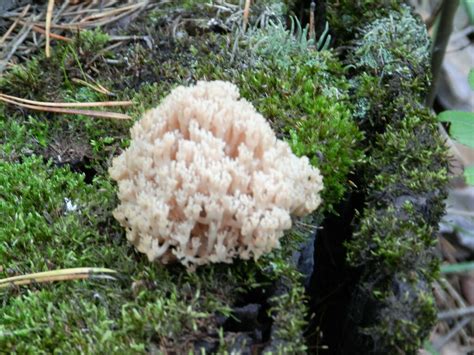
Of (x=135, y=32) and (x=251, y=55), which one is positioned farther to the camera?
(x=135, y=32)

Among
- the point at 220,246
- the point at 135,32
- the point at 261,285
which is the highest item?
the point at 135,32

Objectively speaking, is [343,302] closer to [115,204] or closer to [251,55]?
[115,204]

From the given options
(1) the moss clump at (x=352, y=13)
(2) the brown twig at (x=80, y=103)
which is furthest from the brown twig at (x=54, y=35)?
(1) the moss clump at (x=352, y=13)

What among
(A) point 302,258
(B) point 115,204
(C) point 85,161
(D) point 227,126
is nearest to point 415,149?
(A) point 302,258

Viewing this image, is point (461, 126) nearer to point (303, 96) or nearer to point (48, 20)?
point (303, 96)

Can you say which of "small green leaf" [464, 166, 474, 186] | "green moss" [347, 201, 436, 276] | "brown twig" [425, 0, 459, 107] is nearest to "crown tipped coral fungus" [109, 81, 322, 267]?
"green moss" [347, 201, 436, 276]

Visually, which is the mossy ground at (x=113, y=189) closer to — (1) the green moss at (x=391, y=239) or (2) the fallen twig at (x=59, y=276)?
(2) the fallen twig at (x=59, y=276)

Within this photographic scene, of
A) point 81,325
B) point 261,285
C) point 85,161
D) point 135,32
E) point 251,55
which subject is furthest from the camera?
point 135,32
